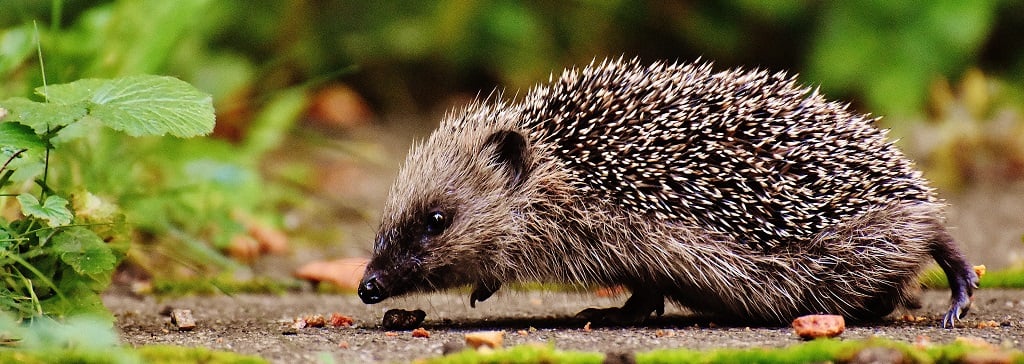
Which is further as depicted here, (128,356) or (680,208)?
(680,208)

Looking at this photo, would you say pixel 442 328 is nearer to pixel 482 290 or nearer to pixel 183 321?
pixel 482 290

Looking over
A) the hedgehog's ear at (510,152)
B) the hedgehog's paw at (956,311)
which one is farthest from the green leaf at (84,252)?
the hedgehog's paw at (956,311)

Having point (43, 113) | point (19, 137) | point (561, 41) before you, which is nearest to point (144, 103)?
point (43, 113)

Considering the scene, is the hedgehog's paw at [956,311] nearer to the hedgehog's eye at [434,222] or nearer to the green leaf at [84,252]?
the hedgehog's eye at [434,222]

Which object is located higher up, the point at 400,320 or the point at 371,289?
the point at 371,289

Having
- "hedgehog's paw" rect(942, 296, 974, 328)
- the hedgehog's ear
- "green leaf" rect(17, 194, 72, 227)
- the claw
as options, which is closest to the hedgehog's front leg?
the claw

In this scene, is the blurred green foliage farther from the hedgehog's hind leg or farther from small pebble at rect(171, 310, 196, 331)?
the hedgehog's hind leg

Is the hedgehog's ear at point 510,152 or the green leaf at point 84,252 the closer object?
the green leaf at point 84,252
